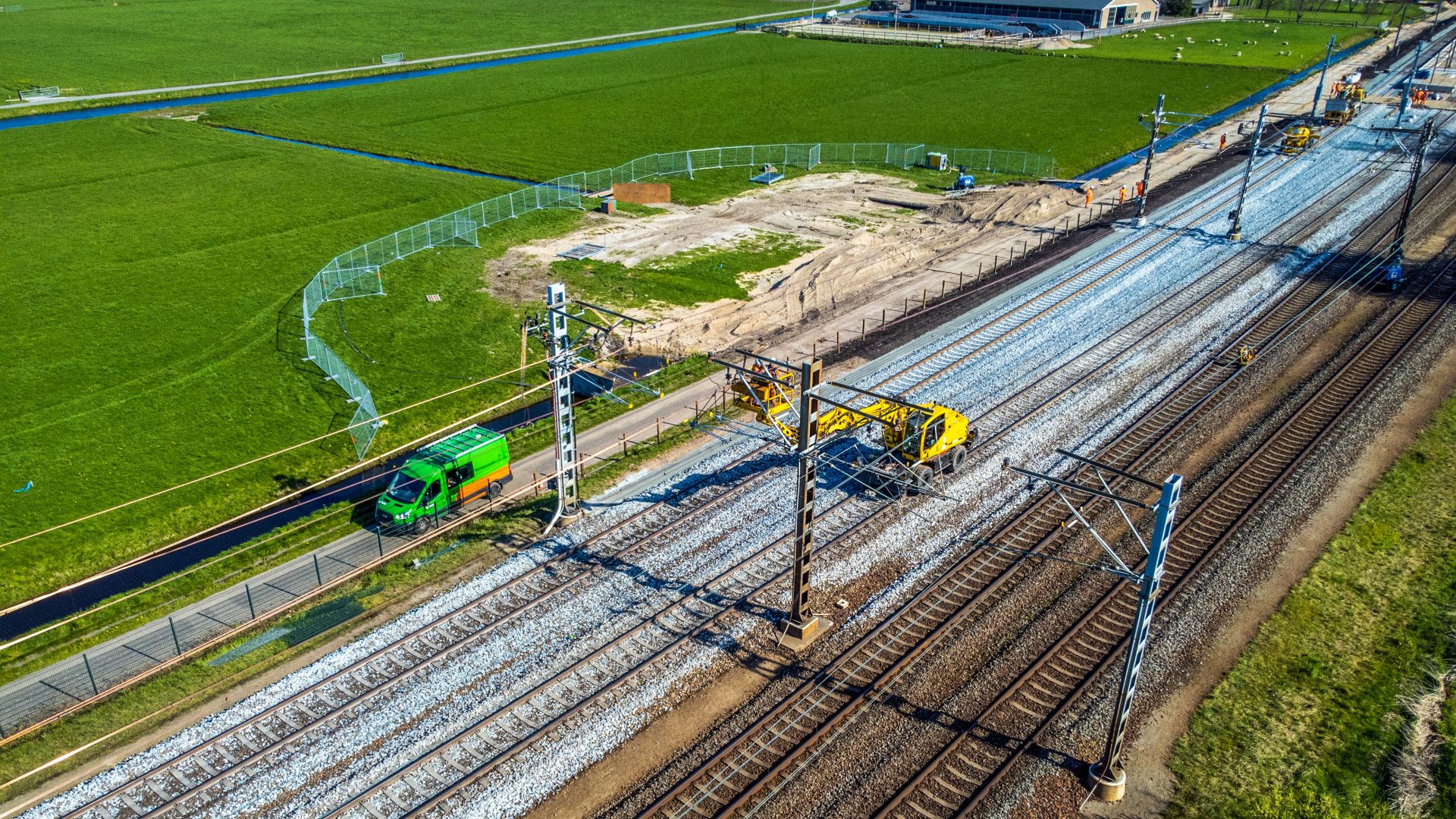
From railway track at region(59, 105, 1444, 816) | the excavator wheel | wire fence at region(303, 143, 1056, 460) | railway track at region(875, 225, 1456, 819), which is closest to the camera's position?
railway track at region(875, 225, 1456, 819)

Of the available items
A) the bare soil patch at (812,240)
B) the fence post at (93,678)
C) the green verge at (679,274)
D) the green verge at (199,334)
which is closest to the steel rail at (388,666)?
the fence post at (93,678)

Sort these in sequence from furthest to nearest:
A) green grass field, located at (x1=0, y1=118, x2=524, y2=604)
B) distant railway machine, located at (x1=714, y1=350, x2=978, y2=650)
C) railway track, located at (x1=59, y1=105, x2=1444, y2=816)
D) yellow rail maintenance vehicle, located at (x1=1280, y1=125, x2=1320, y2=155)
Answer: yellow rail maintenance vehicle, located at (x1=1280, y1=125, x2=1320, y2=155) < green grass field, located at (x1=0, y1=118, x2=524, y2=604) < distant railway machine, located at (x1=714, y1=350, x2=978, y2=650) < railway track, located at (x1=59, y1=105, x2=1444, y2=816)

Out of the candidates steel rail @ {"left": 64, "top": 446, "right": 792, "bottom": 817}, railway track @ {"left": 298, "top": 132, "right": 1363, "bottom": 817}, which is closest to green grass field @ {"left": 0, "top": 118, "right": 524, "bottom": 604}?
steel rail @ {"left": 64, "top": 446, "right": 792, "bottom": 817}

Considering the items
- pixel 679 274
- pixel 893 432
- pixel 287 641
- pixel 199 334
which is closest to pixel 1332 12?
pixel 679 274

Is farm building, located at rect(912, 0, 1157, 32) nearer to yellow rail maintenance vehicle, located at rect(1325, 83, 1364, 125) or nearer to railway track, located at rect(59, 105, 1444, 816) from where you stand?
yellow rail maintenance vehicle, located at rect(1325, 83, 1364, 125)

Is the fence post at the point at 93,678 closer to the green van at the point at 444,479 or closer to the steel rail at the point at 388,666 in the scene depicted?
the steel rail at the point at 388,666

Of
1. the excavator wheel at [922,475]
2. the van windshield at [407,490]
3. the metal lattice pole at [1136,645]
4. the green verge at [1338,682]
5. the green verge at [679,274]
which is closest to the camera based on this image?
the metal lattice pole at [1136,645]

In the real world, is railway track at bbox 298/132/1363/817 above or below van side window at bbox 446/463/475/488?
below
